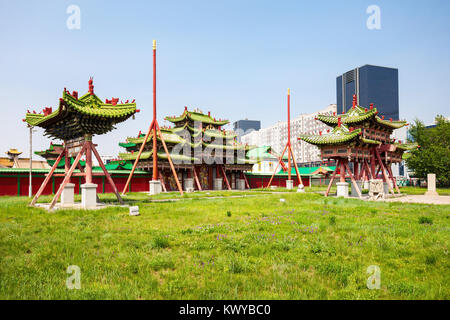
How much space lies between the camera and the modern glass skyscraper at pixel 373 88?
6860 inches

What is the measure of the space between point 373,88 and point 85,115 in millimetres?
191086

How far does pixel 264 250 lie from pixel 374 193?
1944cm

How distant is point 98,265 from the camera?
646 cm

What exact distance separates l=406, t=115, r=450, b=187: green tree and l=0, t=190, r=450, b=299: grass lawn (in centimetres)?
4072

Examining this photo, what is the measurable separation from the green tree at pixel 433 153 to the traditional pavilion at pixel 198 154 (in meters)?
25.9

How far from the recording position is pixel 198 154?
38.0 metres

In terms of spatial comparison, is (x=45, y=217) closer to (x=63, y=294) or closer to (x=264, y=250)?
(x=63, y=294)

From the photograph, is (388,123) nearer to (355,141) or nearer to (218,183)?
(355,141)

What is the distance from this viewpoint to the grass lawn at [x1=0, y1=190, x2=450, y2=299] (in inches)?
208

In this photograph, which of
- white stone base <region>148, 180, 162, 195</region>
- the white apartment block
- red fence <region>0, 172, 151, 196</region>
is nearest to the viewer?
red fence <region>0, 172, 151, 196</region>

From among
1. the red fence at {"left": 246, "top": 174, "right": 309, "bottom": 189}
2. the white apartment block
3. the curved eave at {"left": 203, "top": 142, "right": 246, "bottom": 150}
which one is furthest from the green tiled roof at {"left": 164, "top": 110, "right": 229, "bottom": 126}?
the white apartment block

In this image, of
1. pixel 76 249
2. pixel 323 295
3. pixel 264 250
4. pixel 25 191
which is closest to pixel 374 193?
pixel 264 250

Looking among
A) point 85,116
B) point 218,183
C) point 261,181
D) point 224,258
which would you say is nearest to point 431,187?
point 261,181

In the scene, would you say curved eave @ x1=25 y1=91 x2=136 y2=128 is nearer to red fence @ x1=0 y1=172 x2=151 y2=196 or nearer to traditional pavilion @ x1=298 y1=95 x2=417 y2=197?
red fence @ x1=0 y1=172 x2=151 y2=196
